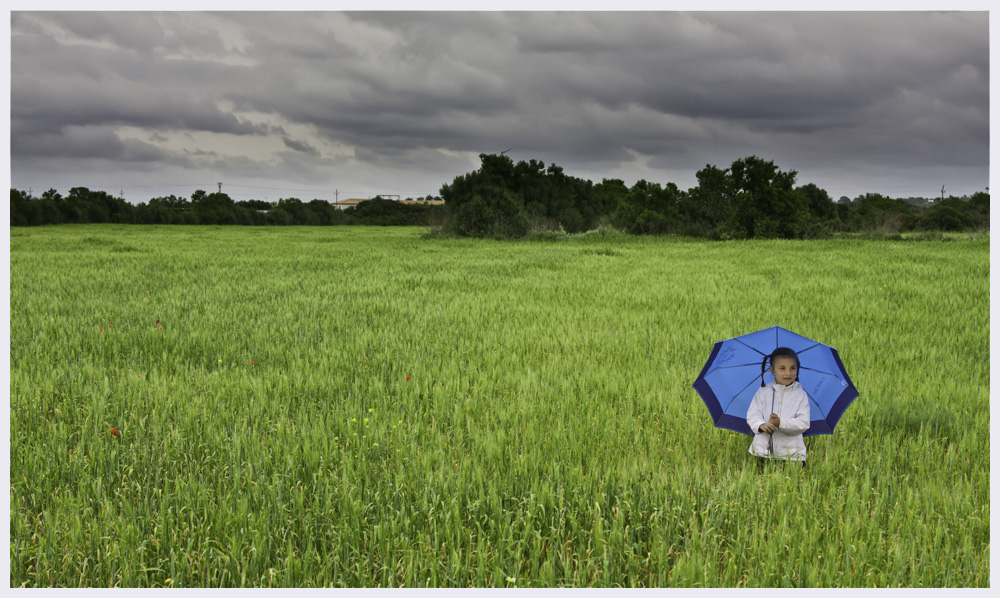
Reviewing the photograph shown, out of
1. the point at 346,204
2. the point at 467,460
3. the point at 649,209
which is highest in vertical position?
the point at 346,204

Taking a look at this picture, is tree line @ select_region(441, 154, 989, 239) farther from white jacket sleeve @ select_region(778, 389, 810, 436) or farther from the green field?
white jacket sleeve @ select_region(778, 389, 810, 436)

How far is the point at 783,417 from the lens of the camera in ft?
9.31

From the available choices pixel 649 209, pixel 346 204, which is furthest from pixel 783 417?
pixel 346 204

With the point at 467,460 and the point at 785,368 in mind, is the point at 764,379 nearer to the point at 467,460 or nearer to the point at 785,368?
the point at 785,368

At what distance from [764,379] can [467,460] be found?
5.24 ft

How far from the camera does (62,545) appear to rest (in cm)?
247

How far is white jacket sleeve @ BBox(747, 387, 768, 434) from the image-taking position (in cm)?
286

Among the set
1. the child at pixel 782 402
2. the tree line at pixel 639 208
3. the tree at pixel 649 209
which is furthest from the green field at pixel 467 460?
Result: the tree at pixel 649 209

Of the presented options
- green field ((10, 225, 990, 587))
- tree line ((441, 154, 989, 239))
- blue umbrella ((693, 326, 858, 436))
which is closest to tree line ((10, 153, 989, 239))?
tree line ((441, 154, 989, 239))

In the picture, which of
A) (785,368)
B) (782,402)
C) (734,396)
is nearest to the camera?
(785,368)

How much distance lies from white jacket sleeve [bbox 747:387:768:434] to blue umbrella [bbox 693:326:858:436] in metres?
0.08

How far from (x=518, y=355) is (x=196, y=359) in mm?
3190

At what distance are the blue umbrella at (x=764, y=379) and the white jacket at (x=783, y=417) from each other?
8 cm

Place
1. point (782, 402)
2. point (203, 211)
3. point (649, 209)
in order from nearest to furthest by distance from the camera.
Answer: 1. point (782, 402)
2. point (649, 209)
3. point (203, 211)
